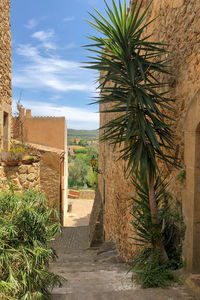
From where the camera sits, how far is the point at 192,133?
3016mm

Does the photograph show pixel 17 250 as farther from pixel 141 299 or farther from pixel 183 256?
pixel 183 256

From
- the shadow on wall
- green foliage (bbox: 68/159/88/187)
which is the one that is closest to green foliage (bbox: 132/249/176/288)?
the shadow on wall

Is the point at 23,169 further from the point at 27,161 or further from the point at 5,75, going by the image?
the point at 5,75

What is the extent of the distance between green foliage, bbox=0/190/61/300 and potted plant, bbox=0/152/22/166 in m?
2.54

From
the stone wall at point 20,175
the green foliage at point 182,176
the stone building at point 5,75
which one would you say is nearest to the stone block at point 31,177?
the stone wall at point 20,175

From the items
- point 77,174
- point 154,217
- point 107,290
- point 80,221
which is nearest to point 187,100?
point 154,217

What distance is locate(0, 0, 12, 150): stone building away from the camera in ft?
21.3

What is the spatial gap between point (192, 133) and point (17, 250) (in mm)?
2322

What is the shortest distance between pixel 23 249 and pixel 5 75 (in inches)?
215

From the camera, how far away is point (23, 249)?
8.32ft

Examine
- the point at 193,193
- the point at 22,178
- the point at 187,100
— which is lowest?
the point at 22,178

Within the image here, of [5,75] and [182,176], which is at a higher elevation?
[5,75]

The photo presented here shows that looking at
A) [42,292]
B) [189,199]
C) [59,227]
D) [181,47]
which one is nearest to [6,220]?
[59,227]

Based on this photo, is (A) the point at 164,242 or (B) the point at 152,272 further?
(A) the point at 164,242
